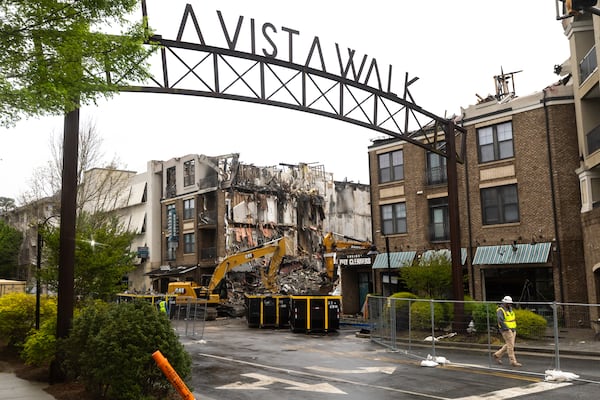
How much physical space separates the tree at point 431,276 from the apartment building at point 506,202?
197 centimetres

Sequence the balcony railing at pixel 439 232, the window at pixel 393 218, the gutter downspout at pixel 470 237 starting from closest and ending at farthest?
the gutter downspout at pixel 470 237, the balcony railing at pixel 439 232, the window at pixel 393 218

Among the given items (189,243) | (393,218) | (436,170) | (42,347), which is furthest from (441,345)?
(189,243)

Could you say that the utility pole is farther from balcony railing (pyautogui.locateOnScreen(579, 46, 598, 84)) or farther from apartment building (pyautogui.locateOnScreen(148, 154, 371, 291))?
apartment building (pyautogui.locateOnScreen(148, 154, 371, 291))

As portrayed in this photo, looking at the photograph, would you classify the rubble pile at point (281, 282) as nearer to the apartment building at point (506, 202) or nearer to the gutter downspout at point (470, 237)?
the apartment building at point (506, 202)

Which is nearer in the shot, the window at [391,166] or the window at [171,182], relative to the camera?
the window at [391,166]

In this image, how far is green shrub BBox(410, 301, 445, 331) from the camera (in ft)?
63.4

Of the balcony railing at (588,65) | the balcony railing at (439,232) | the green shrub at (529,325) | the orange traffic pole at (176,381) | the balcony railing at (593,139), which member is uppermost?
the balcony railing at (588,65)

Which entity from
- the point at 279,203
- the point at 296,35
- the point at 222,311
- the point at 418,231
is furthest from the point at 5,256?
the point at 296,35

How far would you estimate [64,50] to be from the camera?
8.81 meters

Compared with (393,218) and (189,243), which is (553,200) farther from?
(189,243)

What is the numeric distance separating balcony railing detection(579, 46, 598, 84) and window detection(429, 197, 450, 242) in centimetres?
911

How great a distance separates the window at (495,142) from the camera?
2850cm

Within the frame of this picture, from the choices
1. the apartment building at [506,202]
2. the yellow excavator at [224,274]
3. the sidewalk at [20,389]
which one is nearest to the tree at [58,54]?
the sidewalk at [20,389]

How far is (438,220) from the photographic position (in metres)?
31.3
